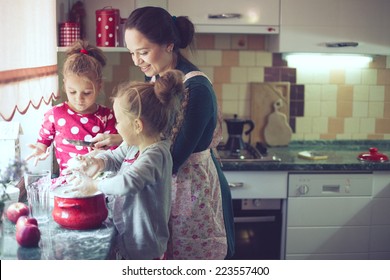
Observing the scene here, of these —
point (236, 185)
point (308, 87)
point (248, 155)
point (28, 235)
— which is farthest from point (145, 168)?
point (308, 87)

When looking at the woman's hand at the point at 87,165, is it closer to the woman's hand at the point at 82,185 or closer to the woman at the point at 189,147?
the woman's hand at the point at 82,185

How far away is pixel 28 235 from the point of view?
0.88 metres

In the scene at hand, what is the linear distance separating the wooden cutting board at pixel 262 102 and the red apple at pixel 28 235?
1394 mm

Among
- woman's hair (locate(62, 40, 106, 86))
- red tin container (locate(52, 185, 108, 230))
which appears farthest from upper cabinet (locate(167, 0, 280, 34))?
red tin container (locate(52, 185, 108, 230))

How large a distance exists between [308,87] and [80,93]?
52.0 inches

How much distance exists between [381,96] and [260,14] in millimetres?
647

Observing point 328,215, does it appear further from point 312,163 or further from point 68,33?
point 68,33

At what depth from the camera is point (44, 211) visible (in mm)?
981

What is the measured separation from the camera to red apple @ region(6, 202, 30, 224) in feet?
3.18

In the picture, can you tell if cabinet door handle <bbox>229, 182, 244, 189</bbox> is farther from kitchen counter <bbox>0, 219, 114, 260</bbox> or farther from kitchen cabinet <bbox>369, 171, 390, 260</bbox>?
kitchen counter <bbox>0, 219, 114, 260</bbox>

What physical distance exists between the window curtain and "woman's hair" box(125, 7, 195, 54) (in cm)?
22

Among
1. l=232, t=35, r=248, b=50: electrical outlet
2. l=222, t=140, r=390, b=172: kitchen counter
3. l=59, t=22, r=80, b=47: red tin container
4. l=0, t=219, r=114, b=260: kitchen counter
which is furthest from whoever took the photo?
l=232, t=35, r=248, b=50: electrical outlet

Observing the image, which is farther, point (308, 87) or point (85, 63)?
point (308, 87)

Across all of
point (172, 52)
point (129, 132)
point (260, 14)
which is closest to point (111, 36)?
point (260, 14)
